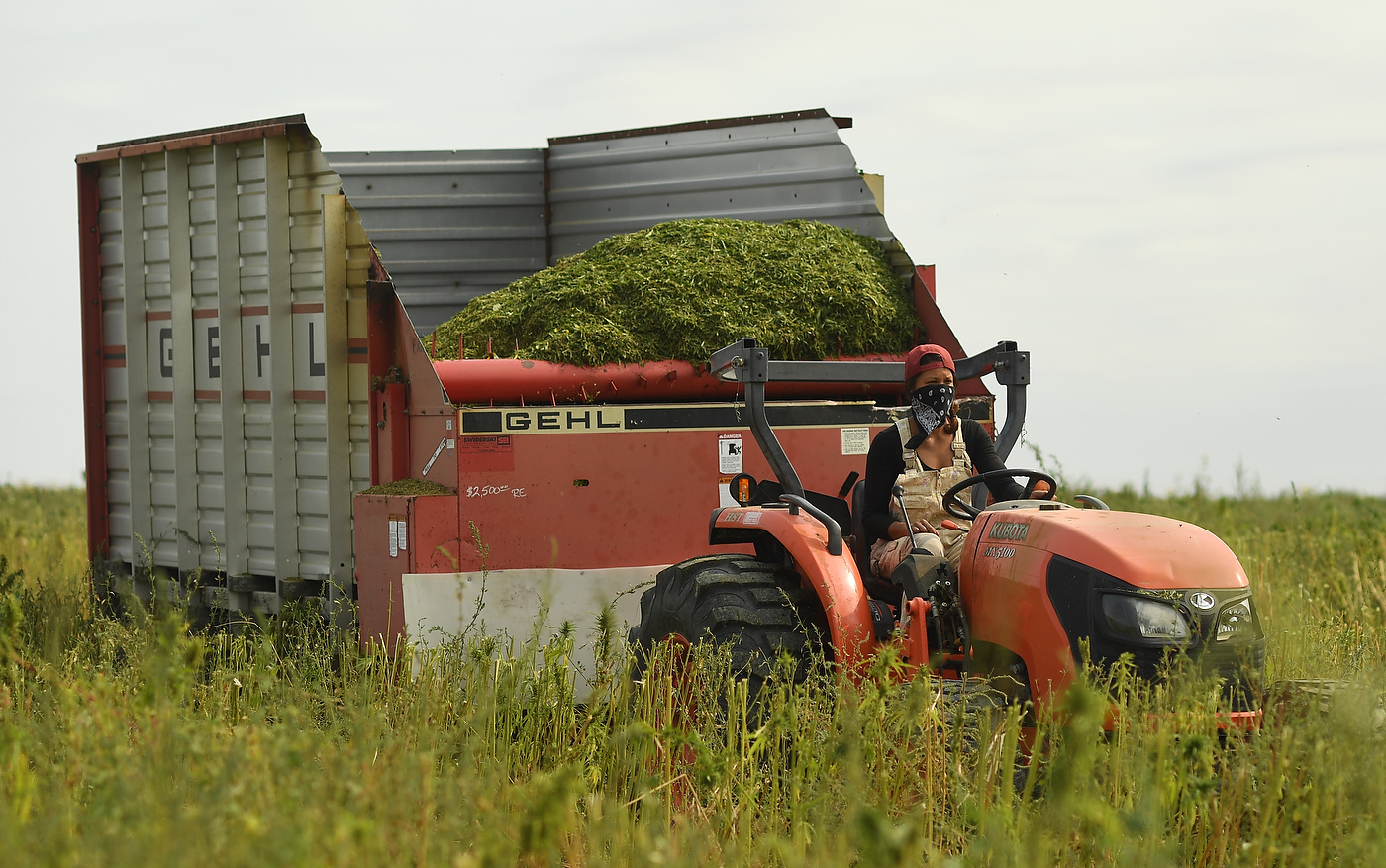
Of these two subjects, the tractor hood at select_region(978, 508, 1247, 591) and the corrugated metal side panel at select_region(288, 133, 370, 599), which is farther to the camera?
the corrugated metal side panel at select_region(288, 133, 370, 599)

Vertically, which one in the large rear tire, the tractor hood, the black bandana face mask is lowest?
the large rear tire

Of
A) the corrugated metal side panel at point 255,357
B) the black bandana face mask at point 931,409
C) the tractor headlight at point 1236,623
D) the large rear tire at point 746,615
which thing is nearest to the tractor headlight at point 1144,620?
the tractor headlight at point 1236,623

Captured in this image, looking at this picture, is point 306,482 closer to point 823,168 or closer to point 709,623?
point 709,623

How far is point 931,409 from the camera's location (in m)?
4.67

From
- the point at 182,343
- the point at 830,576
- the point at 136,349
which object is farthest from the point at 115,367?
the point at 830,576

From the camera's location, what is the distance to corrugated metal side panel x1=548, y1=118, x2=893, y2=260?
335 inches

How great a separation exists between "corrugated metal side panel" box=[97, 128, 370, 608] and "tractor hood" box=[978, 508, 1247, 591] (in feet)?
12.9

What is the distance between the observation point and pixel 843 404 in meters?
6.62

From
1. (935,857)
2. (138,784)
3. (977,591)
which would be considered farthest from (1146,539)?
(138,784)

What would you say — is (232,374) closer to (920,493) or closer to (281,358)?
(281,358)

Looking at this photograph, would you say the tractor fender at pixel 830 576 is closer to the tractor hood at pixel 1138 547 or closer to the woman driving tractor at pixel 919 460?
the woman driving tractor at pixel 919 460

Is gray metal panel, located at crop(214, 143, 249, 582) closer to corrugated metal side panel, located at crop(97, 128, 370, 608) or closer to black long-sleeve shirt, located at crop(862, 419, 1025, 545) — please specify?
corrugated metal side panel, located at crop(97, 128, 370, 608)

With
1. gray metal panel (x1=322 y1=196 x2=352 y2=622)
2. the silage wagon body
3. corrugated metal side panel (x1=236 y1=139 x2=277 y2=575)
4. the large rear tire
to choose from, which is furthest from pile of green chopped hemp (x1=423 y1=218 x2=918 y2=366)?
the large rear tire

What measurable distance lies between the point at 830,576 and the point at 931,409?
783 millimetres
